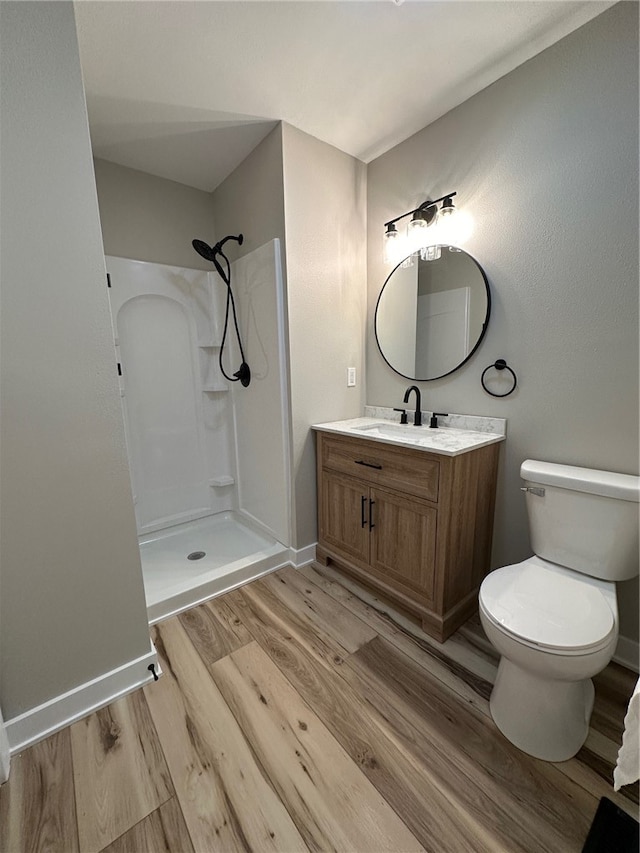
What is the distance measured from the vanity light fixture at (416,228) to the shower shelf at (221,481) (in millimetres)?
1938

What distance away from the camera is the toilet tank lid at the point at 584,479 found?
1.25 m

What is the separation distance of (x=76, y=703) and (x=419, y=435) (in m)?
1.83

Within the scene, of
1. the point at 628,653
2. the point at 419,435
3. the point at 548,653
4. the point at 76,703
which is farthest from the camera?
the point at 419,435

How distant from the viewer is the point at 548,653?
1028mm

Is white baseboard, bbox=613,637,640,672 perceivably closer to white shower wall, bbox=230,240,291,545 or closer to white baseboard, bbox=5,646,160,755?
white shower wall, bbox=230,240,291,545

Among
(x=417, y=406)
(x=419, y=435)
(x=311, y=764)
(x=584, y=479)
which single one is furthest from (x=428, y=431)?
(x=311, y=764)

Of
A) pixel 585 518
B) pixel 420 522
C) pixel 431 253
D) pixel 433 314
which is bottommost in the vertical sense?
pixel 420 522

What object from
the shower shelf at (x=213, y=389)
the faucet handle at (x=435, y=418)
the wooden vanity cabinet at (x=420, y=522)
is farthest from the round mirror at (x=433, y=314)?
the shower shelf at (x=213, y=389)

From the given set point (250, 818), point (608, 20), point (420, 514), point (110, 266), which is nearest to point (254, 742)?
point (250, 818)

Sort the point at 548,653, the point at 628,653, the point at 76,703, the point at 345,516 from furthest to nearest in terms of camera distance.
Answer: the point at 345,516 < the point at 628,653 < the point at 76,703 < the point at 548,653

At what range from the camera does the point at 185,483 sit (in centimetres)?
263

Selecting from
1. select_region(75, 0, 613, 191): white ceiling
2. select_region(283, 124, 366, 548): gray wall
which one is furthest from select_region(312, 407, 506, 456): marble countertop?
select_region(75, 0, 613, 191): white ceiling

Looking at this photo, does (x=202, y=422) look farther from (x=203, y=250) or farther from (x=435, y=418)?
(x=435, y=418)

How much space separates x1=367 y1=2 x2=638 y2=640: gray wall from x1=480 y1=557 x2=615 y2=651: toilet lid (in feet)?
1.24
